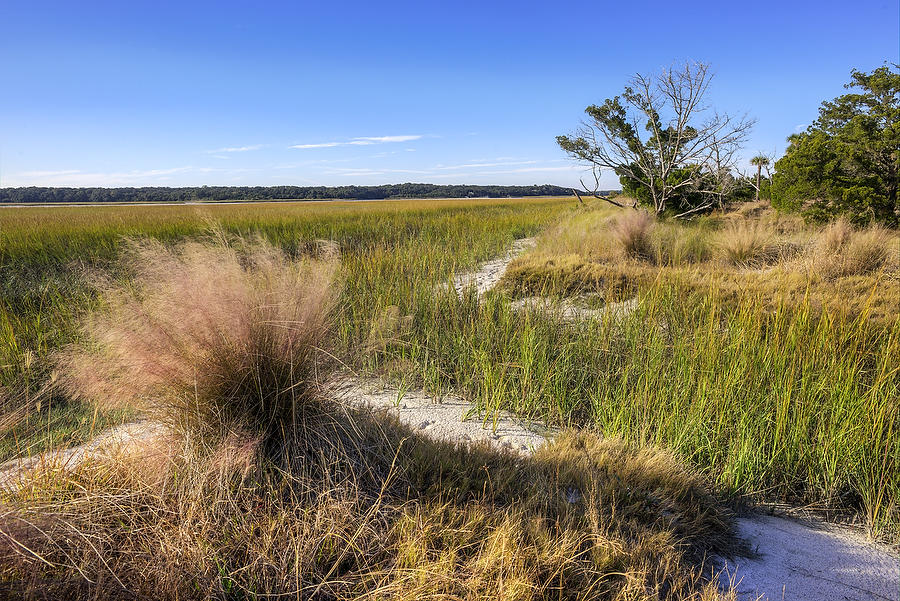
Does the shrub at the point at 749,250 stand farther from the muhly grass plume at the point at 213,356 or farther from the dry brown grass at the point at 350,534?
the muhly grass plume at the point at 213,356

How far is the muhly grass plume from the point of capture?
2037 mm

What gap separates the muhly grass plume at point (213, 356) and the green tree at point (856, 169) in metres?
12.4

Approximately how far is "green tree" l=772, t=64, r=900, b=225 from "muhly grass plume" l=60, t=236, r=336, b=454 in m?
12.4

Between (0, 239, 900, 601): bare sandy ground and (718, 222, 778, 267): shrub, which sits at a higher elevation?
(718, 222, 778, 267): shrub

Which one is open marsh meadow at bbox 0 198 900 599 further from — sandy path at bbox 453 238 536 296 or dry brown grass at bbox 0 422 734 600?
sandy path at bbox 453 238 536 296

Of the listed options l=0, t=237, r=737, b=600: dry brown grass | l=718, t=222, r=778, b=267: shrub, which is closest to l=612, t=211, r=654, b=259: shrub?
l=718, t=222, r=778, b=267: shrub

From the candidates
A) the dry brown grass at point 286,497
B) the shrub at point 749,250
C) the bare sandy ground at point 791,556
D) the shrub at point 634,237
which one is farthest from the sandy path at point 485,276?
the dry brown grass at point 286,497

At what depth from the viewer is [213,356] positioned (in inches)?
79.7

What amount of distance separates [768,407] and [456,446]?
2181 millimetres

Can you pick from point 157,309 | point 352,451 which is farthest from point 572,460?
point 157,309

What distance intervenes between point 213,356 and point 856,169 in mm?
13707

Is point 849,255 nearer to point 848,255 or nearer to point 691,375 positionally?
point 848,255

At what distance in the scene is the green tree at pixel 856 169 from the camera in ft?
33.2

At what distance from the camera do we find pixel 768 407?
3.07 meters
